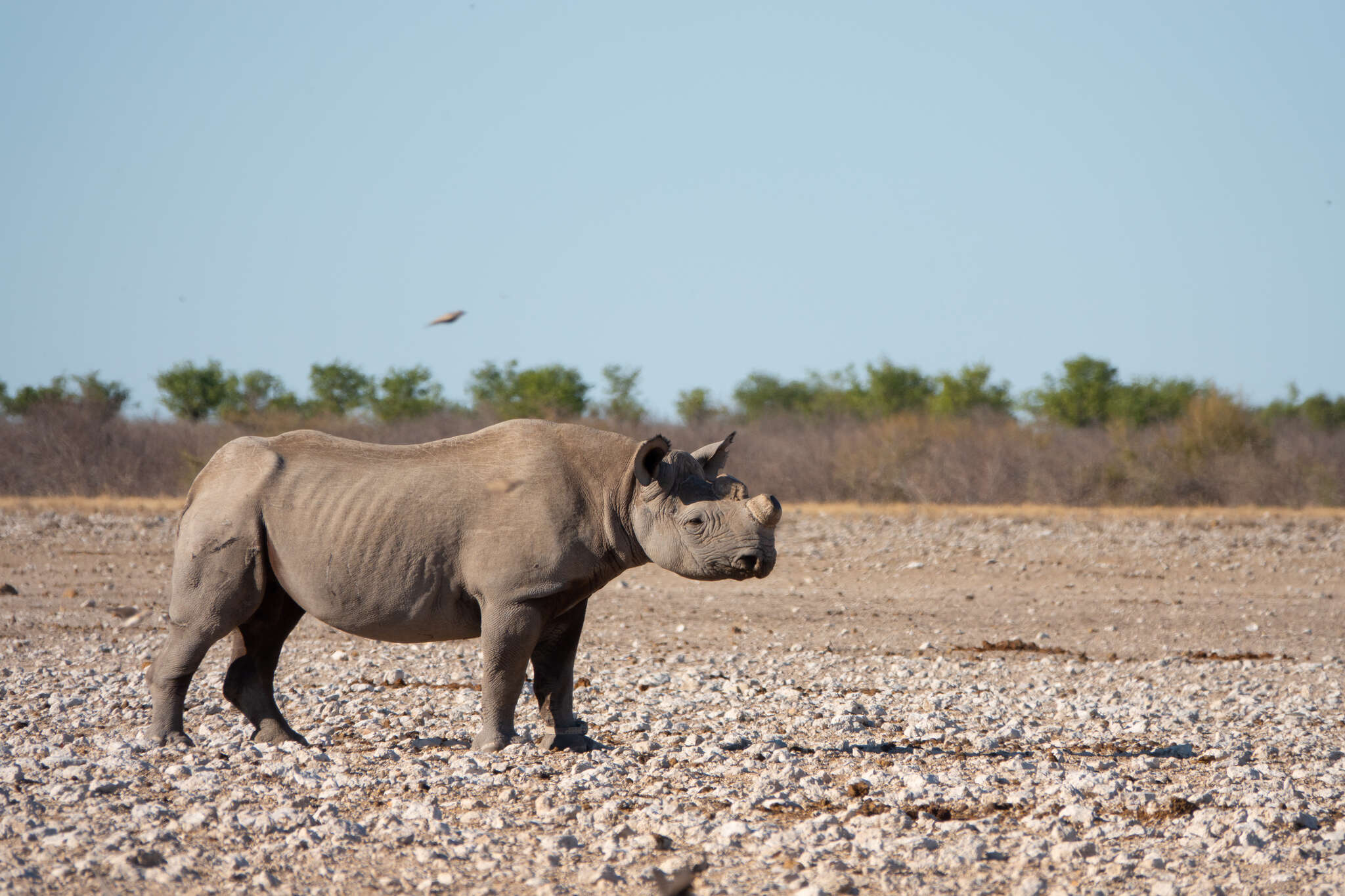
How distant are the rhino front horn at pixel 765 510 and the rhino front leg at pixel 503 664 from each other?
4.25 ft

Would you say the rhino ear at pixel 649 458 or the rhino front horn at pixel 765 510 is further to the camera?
the rhino ear at pixel 649 458

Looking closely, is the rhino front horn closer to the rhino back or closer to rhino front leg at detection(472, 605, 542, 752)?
the rhino back

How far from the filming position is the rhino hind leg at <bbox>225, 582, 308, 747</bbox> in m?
7.71

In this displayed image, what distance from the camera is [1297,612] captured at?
649 inches

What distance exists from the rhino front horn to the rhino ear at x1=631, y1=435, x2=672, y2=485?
0.58 meters

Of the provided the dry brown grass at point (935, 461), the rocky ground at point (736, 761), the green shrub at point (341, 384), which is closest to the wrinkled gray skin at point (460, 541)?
the rocky ground at point (736, 761)

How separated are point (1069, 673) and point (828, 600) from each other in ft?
18.0

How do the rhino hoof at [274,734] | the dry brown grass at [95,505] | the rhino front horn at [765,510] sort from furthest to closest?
1. the dry brown grass at [95,505]
2. the rhino hoof at [274,734]
3. the rhino front horn at [765,510]

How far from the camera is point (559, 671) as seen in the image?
7684 millimetres

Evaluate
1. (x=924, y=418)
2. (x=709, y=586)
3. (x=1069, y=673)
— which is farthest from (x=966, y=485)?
(x=1069, y=673)

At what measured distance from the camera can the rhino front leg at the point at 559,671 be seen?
7.59 metres

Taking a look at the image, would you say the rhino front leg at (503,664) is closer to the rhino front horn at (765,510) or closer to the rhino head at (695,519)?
the rhino head at (695,519)

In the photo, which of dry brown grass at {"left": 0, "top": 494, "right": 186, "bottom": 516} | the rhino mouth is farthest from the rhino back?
dry brown grass at {"left": 0, "top": 494, "right": 186, "bottom": 516}

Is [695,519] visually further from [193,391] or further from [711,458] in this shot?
[193,391]
